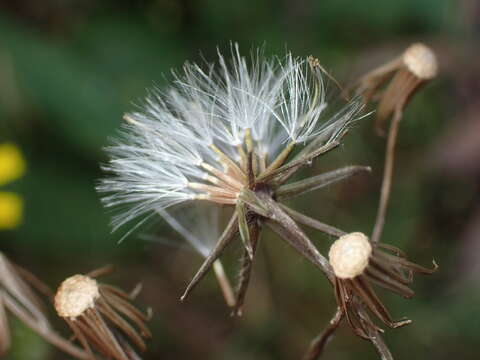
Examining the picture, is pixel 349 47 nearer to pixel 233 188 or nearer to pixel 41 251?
pixel 41 251

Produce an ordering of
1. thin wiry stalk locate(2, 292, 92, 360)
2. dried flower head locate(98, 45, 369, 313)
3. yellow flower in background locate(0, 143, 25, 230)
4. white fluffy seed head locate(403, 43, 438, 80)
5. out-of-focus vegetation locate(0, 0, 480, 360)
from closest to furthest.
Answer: dried flower head locate(98, 45, 369, 313), white fluffy seed head locate(403, 43, 438, 80), thin wiry stalk locate(2, 292, 92, 360), yellow flower in background locate(0, 143, 25, 230), out-of-focus vegetation locate(0, 0, 480, 360)

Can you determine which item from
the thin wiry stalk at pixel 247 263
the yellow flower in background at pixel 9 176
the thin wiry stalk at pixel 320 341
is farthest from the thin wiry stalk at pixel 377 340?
the yellow flower in background at pixel 9 176

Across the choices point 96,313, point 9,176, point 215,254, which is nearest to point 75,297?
point 96,313

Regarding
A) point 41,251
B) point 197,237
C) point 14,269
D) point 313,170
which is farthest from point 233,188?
point 41,251

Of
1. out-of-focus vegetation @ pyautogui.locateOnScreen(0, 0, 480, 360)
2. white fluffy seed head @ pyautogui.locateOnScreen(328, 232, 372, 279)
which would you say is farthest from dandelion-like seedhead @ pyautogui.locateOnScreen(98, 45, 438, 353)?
out-of-focus vegetation @ pyautogui.locateOnScreen(0, 0, 480, 360)

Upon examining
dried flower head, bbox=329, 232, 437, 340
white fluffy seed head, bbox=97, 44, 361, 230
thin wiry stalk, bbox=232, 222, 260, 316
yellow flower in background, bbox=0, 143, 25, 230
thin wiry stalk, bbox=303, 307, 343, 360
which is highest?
yellow flower in background, bbox=0, 143, 25, 230

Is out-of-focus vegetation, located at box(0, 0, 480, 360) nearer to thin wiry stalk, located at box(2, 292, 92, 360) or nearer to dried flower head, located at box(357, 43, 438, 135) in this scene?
thin wiry stalk, located at box(2, 292, 92, 360)

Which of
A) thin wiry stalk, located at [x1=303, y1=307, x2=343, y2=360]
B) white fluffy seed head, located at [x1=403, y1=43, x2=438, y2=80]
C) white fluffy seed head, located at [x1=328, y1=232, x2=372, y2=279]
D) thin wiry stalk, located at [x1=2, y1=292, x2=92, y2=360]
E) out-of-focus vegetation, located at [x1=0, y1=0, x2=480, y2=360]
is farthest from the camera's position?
out-of-focus vegetation, located at [x1=0, y1=0, x2=480, y2=360]
